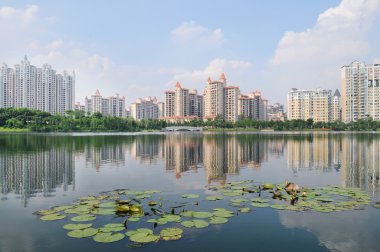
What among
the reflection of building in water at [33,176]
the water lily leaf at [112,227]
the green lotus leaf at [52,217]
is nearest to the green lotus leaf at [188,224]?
the water lily leaf at [112,227]

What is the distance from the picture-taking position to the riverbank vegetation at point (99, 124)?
95.0 meters

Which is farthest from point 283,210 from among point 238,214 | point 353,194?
point 353,194

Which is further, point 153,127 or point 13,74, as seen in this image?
point 13,74

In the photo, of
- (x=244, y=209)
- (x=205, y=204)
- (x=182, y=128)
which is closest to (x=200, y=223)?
(x=244, y=209)

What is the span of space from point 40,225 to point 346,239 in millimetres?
7615

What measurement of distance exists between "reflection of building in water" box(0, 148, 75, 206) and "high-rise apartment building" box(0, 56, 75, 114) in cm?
12343

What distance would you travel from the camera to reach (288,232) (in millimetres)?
7621

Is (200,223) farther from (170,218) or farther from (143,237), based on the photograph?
(143,237)

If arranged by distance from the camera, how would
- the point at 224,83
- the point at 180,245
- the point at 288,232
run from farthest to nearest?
1. the point at 224,83
2. the point at 288,232
3. the point at 180,245

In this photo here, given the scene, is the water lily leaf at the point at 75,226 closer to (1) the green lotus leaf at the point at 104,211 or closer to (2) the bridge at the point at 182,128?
(1) the green lotus leaf at the point at 104,211

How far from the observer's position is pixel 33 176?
1573cm

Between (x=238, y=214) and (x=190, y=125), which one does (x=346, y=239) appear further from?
(x=190, y=125)

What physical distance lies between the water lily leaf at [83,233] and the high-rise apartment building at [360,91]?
464ft

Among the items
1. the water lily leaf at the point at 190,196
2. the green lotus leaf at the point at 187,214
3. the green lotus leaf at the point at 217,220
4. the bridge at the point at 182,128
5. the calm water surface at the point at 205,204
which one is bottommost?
the calm water surface at the point at 205,204
